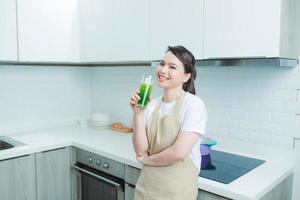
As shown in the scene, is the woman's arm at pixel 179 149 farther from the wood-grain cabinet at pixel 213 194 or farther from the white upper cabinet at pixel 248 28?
the white upper cabinet at pixel 248 28

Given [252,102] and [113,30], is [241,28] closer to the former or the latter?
[252,102]

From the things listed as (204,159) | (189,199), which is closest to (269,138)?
(204,159)

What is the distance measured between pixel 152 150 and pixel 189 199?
0.81ft

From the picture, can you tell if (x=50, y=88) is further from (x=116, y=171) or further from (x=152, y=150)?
(x=152, y=150)

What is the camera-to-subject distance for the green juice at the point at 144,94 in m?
1.07

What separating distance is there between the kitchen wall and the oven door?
62 cm

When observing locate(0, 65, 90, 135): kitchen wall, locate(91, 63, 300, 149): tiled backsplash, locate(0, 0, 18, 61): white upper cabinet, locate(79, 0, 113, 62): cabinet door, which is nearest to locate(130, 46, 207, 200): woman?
locate(91, 63, 300, 149): tiled backsplash

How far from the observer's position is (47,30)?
2012 millimetres

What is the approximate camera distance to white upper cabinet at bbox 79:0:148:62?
1786 mm

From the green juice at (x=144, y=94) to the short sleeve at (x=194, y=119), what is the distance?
0.16m

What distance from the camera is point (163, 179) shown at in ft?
3.73

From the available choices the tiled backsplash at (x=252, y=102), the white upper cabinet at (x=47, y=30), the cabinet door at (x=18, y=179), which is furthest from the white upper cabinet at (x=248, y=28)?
the cabinet door at (x=18, y=179)

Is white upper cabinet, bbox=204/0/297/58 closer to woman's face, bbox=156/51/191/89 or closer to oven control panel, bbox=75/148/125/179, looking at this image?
woman's face, bbox=156/51/191/89

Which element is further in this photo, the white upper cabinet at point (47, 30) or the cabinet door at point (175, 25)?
the white upper cabinet at point (47, 30)
